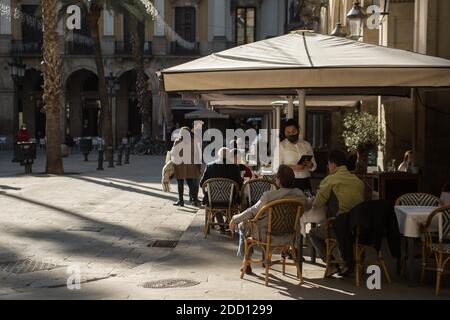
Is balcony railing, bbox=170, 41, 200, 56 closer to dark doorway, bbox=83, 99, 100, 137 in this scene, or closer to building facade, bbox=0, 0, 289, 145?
building facade, bbox=0, 0, 289, 145

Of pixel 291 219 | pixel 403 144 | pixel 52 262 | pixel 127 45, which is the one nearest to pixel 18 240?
pixel 52 262

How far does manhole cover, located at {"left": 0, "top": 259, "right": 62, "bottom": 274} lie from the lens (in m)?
7.84

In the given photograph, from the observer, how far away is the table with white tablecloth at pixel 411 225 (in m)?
6.67

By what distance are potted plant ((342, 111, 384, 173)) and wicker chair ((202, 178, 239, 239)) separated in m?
2.48

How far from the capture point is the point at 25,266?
8.05m

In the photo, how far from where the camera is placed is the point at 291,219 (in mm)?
6891

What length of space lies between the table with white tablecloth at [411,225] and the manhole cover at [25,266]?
398cm

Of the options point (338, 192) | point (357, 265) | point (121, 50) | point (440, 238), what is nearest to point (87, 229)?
point (338, 192)

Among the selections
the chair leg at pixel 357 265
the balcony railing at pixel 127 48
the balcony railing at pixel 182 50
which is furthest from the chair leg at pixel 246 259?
the balcony railing at pixel 182 50

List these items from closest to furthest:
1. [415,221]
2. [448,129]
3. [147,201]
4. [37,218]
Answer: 1. [415,221]
2. [448,129]
3. [37,218]
4. [147,201]

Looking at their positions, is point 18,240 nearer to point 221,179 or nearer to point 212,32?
point 221,179

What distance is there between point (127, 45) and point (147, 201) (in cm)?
3387

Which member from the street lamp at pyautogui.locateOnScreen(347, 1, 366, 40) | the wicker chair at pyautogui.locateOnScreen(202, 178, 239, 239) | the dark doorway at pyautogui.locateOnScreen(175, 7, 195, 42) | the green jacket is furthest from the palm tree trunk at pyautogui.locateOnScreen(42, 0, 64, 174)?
the dark doorway at pyautogui.locateOnScreen(175, 7, 195, 42)

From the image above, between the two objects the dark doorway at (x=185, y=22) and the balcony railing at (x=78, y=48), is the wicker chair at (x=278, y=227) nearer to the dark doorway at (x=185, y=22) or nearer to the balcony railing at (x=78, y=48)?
the balcony railing at (x=78, y=48)
